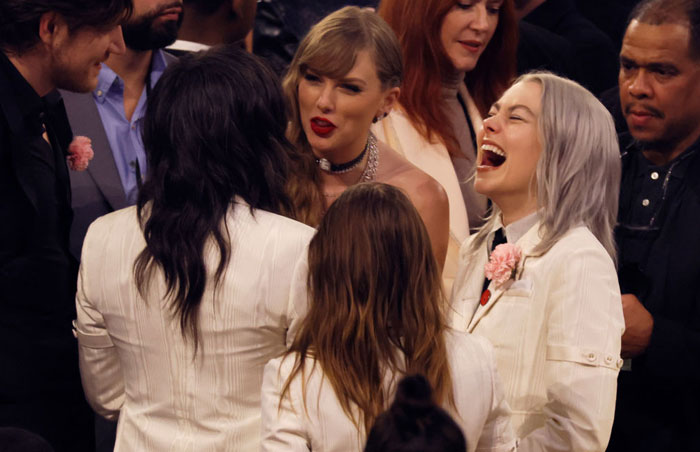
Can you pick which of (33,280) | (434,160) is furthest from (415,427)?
(434,160)

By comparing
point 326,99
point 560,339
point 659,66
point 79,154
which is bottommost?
point 560,339

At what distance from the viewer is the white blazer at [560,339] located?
2.21 m

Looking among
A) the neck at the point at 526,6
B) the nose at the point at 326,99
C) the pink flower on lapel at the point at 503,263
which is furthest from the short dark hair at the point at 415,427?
the neck at the point at 526,6

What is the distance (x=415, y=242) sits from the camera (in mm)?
1925

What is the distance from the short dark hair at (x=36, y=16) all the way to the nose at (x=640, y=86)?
1.78 metres

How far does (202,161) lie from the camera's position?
2.18 m

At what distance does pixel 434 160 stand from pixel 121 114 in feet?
3.98

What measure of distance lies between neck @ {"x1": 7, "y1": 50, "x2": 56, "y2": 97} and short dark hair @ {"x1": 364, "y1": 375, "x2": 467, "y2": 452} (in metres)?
1.88

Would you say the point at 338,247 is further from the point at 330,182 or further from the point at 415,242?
the point at 330,182

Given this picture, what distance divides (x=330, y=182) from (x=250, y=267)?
3.22 feet

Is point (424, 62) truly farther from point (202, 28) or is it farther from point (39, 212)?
point (39, 212)

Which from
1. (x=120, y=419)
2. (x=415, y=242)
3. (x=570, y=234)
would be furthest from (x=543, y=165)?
(x=120, y=419)

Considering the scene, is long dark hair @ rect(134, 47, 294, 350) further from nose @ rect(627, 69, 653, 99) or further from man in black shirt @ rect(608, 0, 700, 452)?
nose @ rect(627, 69, 653, 99)

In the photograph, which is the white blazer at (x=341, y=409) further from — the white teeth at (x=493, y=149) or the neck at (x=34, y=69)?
the neck at (x=34, y=69)
